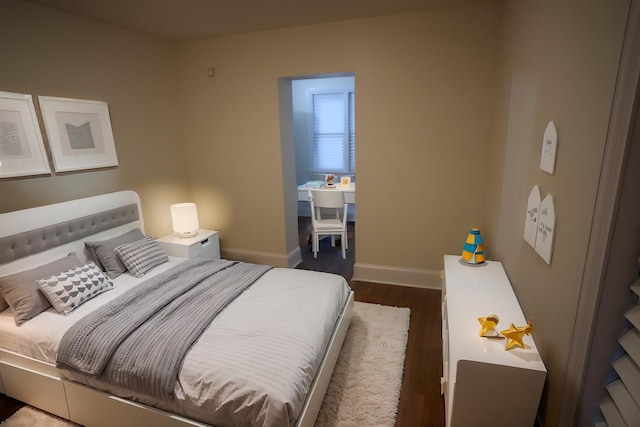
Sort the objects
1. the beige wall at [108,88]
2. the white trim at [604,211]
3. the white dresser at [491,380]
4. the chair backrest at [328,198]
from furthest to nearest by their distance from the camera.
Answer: the chair backrest at [328,198] → the beige wall at [108,88] → the white dresser at [491,380] → the white trim at [604,211]

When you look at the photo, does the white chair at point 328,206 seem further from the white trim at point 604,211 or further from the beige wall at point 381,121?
the white trim at point 604,211

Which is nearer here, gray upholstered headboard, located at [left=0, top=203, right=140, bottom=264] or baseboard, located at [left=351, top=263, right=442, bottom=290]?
gray upholstered headboard, located at [left=0, top=203, right=140, bottom=264]

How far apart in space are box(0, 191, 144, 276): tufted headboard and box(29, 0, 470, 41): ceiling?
4.77ft

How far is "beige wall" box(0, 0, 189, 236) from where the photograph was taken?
7.90ft

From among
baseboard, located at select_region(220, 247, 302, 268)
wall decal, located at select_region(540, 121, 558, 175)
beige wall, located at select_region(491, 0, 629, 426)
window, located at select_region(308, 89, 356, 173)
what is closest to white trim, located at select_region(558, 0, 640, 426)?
beige wall, located at select_region(491, 0, 629, 426)

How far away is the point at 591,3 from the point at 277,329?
1.92 m

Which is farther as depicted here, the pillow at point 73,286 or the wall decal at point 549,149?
the pillow at point 73,286

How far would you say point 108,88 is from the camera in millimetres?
3045

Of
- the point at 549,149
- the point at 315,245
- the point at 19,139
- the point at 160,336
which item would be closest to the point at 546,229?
the point at 549,149

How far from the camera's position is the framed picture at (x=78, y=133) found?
2.60m

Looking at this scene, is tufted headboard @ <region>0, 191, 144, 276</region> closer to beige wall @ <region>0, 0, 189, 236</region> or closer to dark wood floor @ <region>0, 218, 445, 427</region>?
beige wall @ <region>0, 0, 189, 236</region>

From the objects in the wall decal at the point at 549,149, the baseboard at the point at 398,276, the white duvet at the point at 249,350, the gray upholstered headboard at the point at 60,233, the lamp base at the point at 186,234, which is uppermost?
the wall decal at the point at 549,149

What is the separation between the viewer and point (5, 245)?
2.21 metres

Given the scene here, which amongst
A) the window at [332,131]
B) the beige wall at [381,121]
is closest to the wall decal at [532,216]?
the beige wall at [381,121]
